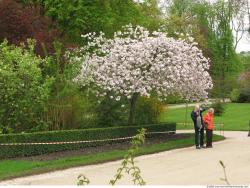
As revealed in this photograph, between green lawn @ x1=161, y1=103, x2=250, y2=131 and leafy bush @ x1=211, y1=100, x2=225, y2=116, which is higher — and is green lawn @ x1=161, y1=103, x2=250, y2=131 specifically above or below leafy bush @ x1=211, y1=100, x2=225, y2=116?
below

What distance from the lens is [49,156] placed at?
17375mm

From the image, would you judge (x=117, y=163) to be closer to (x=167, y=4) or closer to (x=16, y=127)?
(x=16, y=127)

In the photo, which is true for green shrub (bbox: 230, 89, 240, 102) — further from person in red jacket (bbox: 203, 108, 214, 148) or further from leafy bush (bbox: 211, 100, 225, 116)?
person in red jacket (bbox: 203, 108, 214, 148)

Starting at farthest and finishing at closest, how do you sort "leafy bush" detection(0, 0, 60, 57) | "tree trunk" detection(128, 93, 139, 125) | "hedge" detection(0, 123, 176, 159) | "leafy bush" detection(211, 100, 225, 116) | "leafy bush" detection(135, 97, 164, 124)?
"leafy bush" detection(211, 100, 225, 116) < "leafy bush" detection(0, 0, 60, 57) < "leafy bush" detection(135, 97, 164, 124) < "tree trunk" detection(128, 93, 139, 125) < "hedge" detection(0, 123, 176, 159)

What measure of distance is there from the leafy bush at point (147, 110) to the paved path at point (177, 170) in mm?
5656

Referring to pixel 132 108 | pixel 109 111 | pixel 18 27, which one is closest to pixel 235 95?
pixel 18 27

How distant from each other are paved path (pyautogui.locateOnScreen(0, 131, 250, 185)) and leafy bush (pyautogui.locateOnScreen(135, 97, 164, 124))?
5.66 metres

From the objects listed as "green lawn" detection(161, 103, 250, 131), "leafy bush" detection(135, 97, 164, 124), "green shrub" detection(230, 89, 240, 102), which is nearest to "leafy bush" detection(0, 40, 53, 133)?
"leafy bush" detection(135, 97, 164, 124)

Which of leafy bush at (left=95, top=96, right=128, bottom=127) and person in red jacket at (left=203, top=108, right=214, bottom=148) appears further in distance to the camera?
leafy bush at (left=95, top=96, right=128, bottom=127)

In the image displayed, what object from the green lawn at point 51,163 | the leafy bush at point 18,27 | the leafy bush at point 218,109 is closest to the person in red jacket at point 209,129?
the green lawn at point 51,163

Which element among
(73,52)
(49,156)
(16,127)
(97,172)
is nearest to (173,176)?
(97,172)

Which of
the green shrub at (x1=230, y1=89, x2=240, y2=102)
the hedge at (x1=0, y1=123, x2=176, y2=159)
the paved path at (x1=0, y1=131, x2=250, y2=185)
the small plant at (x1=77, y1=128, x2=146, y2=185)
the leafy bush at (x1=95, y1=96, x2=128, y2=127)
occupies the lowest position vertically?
the paved path at (x1=0, y1=131, x2=250, y2=185)

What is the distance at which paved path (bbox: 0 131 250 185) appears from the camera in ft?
41.8

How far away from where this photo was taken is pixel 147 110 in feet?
85.8
